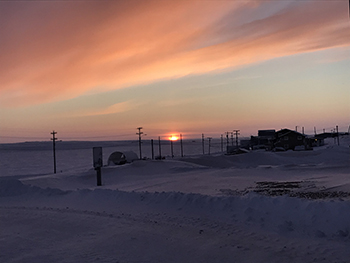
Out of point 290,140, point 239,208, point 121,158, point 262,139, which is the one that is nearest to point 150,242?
point 239,208

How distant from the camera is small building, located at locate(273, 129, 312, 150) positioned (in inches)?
3022

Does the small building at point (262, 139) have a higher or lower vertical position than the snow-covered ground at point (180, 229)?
higher

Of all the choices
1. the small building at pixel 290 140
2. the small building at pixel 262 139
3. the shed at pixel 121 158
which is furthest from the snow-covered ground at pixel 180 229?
the small building at pixel 262 139

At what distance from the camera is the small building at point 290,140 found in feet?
252

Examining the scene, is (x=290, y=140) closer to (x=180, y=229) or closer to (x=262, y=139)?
(x=262, y=139)

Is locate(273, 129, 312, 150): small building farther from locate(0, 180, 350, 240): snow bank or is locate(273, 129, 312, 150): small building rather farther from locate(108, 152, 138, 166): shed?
locate(0, 180, 350, 240): snow bank

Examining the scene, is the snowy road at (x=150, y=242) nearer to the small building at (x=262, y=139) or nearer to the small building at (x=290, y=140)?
the small building at (x=290, y=140)


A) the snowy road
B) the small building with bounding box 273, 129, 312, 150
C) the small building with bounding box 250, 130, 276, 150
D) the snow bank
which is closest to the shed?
the snow bank

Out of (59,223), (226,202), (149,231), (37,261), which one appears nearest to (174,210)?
(226,202)

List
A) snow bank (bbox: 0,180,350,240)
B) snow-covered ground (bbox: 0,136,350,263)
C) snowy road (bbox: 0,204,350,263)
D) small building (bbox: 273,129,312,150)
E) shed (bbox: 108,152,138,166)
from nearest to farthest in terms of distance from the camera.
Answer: snowy road (bbox: 0,204,350,263) → snow-covered ground (bbox: 0,136,350,263) → snow bank (bbox: 0,180,350,240) → shed (bbox: 108,152,138,166) → small building (bbox: 273,129,312,150)

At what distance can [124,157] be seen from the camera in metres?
52.8

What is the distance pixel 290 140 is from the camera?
7781 cm

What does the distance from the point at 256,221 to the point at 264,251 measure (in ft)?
9.01

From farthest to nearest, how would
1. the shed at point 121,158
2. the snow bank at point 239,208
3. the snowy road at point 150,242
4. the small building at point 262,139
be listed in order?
the small building at point 262,139, the shed at point 121,158, the snow bank at point 239,208, the snowy road at point 150,242
